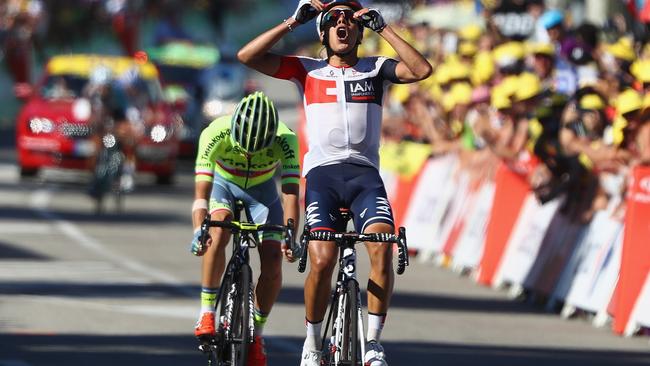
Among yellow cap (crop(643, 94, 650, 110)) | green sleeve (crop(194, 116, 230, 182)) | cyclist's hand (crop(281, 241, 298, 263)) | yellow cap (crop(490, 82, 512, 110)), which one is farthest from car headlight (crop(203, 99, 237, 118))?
cyclist's hand (crop(281, 241, 298, 263))

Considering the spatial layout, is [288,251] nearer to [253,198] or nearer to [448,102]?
[253,198]

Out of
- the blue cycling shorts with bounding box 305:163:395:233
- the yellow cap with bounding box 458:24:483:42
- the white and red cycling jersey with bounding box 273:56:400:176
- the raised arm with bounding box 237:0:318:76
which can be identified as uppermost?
the yellow cap with bounding box 458:24:483:42

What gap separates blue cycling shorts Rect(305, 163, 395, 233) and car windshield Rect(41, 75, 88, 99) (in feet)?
60.5

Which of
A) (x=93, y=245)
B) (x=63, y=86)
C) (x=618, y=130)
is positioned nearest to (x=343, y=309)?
(x=618, y=130)

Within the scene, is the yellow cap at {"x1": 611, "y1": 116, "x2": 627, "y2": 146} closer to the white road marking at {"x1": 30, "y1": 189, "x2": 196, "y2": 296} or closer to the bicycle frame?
the white road marking at {"x1": 30, "y1": 189, "x2": 196, "y2": 296}

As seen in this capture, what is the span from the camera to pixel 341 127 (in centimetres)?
1020

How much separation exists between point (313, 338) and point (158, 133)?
18277mm

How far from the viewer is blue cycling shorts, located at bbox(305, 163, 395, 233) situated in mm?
10000

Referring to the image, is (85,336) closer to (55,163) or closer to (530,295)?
(530,295)

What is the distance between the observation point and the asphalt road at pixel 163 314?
1259 centimetres

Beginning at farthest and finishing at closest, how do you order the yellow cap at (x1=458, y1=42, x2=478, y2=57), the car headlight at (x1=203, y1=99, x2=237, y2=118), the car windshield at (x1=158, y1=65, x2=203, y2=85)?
the car windshield at (x1=158, y1=65, x2=203, y2=85), the car headlight at (x1=203, y1=99, x2=237, y2=118), the yellow cap at (x1=458, y1=42, x2=478, y2=57)

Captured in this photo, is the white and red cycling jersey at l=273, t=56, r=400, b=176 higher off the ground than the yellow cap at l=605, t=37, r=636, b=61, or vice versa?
the yellow cap at l=605, t=37, r=636, b=61

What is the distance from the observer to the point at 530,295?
54.5ft

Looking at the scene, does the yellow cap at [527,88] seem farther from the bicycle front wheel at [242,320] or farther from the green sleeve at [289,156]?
the bicycle front wheel at [242,320]
